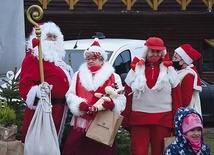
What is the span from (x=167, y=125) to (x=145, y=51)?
88cm

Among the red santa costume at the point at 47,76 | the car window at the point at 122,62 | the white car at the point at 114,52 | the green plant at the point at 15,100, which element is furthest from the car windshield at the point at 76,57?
the red santa costume at the point at 47,76

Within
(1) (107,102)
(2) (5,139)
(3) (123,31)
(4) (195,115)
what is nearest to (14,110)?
(2) (5,139)

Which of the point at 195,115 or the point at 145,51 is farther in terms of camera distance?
the point at 145,51

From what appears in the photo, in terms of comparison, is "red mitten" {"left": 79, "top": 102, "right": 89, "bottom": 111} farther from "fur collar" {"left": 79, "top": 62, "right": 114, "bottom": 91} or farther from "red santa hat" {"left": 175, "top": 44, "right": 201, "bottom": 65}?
"red santa hat" {"left": 175, "top": 44, "right": 201, "bottom": 65}

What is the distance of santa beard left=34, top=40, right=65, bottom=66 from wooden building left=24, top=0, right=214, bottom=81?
1147 centimetres

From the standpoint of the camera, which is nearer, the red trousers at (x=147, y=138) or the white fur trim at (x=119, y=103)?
the white fur trim at (x=119, y=103)

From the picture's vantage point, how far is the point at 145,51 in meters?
7.32

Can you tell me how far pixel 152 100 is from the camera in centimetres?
722

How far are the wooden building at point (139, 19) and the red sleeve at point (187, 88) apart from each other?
11.4 metres

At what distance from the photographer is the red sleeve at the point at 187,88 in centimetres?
741

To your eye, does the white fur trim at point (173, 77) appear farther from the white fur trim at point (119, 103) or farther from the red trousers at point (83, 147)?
the red trousers at point (83, 147)

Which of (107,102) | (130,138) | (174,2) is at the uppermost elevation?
(174,2)

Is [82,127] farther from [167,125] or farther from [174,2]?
[174,2]

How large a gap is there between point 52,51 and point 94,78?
56 centimetres
